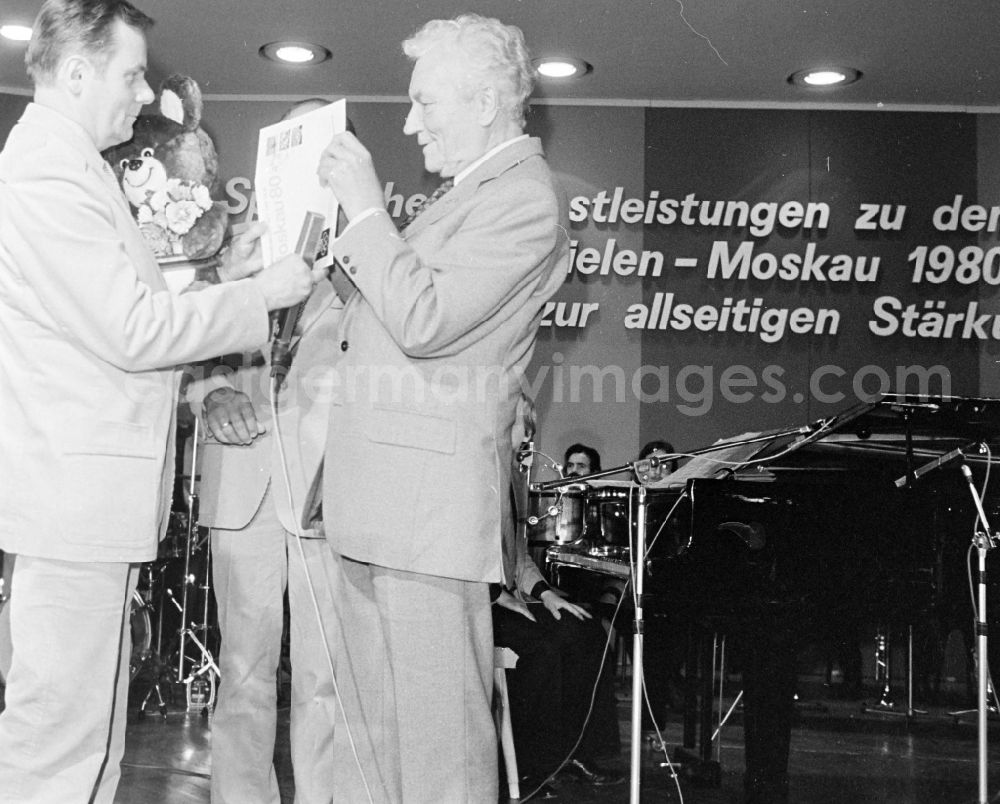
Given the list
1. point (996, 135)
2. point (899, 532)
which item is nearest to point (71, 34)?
point (899, 532)

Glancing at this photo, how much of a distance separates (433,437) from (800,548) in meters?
1.59

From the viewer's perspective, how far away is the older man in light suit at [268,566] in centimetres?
229

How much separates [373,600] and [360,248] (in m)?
0.50

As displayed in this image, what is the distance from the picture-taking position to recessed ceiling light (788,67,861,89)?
5.15 meters

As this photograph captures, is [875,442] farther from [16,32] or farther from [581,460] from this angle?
[16,32]

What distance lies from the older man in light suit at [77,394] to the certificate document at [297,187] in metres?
0.17

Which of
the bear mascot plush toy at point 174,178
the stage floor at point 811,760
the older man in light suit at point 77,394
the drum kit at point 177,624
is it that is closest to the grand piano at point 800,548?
the stage floor at point 811,760

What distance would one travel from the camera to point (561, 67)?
5.18 meters

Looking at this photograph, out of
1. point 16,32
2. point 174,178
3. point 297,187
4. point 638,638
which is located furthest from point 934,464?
point 16,32

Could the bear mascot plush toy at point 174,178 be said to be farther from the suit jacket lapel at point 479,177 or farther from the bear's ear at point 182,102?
the suit jacket lapel at point 479,177

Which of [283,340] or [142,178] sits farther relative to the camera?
[283,340]

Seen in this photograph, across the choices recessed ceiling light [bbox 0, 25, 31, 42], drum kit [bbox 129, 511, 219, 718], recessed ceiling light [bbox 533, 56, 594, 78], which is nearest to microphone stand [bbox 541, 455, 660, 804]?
drum kit [bbox 129, 511, 219, 718]

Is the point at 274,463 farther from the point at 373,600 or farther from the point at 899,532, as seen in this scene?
the point at 899,532

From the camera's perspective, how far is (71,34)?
5.12ft
